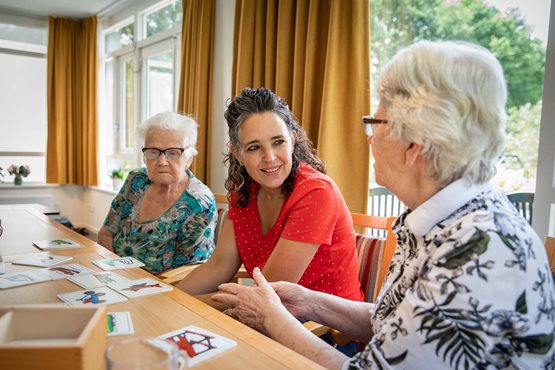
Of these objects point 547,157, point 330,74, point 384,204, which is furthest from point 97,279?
point 384,204

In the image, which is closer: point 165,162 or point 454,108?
point 454,108

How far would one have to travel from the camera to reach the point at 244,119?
159 cm

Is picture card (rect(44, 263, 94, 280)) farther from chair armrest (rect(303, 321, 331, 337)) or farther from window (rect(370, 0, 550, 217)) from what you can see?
window (rect(370, 0, 550, 217))

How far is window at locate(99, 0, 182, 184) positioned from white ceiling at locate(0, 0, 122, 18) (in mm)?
295

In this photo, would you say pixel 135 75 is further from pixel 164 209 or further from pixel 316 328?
pixel 316 328

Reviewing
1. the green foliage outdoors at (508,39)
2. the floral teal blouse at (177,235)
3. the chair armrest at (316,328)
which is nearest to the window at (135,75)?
the green foliage outdoors at (508,39)

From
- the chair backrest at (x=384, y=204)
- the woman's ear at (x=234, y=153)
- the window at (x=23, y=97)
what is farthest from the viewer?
the window at (x=23, y=97)

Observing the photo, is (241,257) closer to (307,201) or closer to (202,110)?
(307,201)

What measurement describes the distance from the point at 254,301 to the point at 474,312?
60cm

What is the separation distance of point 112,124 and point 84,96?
0.51m

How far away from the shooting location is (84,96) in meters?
5.74

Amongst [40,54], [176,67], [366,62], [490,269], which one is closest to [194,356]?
[490,269]

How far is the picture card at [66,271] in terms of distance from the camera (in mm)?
1323

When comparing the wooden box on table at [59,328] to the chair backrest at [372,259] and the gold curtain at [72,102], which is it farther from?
the gold curtain at [72,102]
